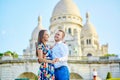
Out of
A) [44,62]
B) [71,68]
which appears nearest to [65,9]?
[71,68]

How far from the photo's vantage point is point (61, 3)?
251ft

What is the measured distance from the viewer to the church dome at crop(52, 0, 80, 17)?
243ft

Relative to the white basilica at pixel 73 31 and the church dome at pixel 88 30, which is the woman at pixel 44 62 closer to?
the white basilica at pixel 73 31

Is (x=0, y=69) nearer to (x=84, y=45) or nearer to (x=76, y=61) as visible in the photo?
(x=76, y=61)

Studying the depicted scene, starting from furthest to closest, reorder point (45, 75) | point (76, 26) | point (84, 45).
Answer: point (76, 26), point (84, 45), point (45, 75)

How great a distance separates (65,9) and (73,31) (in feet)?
22.2

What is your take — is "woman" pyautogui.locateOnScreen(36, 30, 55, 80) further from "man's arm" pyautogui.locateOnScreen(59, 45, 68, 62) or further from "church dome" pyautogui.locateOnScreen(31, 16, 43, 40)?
Result: "church dome" pyautogui.locateOnScreen(31, 16, 43, 40)

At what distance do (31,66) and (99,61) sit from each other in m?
7.48

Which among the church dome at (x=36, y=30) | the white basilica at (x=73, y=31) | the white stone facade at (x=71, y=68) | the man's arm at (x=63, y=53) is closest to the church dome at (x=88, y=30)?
the white basilica at (x=73, y=31)

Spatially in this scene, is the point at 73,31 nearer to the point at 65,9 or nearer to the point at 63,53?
the point at 65,9

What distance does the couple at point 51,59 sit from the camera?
25.1 ft

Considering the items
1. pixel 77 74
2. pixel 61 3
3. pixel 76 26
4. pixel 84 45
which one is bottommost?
pixel 77 74

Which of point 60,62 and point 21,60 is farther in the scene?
point 21,60

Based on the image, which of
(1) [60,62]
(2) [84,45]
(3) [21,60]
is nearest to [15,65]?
(3) [21,60]
